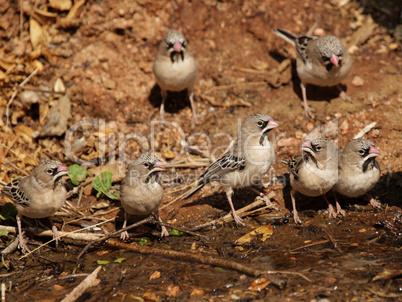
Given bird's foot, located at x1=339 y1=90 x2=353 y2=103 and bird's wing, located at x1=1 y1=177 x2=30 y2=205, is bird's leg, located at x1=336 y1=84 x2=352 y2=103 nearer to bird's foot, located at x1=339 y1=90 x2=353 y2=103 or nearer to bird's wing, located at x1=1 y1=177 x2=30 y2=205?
bird's foot, located at x1=339 y1=90 x2=353 y2=103

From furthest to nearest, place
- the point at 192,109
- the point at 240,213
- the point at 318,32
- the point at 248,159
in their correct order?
Answer: 1. the point at 318,32
2. the point at 192,109
3. the point at 240,213
4. the point at 248,159

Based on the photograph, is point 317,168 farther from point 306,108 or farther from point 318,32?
point 318,32

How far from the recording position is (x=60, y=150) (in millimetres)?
9031

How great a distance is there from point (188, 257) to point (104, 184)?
2.45 metres

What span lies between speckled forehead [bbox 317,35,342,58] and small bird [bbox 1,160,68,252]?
5.13 m

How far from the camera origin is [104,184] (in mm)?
7859

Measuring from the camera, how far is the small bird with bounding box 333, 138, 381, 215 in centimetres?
651

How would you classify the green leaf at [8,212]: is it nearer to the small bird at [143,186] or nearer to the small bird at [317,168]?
the small bird at [143,186]

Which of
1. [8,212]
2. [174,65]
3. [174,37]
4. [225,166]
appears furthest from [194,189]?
[174,37]

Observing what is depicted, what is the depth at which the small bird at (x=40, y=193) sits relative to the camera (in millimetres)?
6418

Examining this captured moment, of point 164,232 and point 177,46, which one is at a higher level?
point 177,46

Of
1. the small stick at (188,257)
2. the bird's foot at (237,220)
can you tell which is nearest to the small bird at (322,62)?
the bird's foot at (237,220)

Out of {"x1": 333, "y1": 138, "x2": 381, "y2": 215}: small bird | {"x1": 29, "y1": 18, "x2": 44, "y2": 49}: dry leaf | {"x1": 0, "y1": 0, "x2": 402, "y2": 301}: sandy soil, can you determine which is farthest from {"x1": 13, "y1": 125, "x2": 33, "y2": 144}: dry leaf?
{"x1": 333, "y1": 138, "x2": 381, "y2": 215}: small bird

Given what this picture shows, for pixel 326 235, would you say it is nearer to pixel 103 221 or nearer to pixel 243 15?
pixel 103 221
